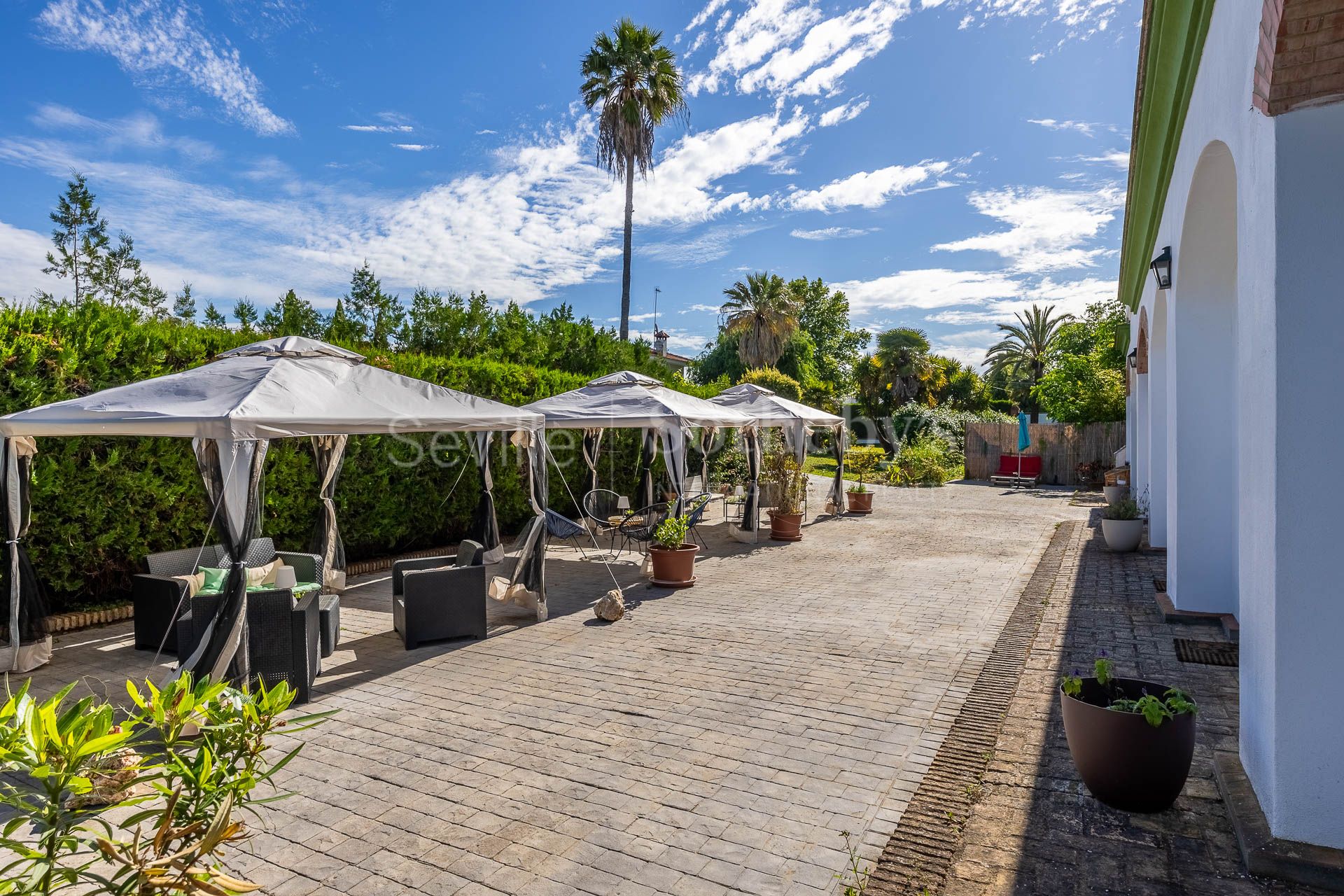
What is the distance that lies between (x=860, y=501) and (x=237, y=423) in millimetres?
13235

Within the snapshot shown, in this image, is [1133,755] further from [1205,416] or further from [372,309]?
[372,309]

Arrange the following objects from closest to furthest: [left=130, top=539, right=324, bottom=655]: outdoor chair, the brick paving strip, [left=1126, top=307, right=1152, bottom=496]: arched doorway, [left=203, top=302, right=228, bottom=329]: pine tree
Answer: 1. the brick paving strip
2. [left=130, top=539, right=324, bottom=655]: outdoor chair
3. [left=1126, top=307, right=1152, bottom=496]: arched doorway
4. [left=203, top=302, right=228, bottom=329]: pine tree

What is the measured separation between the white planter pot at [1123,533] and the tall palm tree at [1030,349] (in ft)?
90.5

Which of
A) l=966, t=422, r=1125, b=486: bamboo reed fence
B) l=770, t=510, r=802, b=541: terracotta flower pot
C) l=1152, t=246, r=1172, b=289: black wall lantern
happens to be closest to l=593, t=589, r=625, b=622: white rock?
l=770, t=510, r=802, b=541: terracotta flower pot

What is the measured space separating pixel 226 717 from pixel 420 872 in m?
1.52

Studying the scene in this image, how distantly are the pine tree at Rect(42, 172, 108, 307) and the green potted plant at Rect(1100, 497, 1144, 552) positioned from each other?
27.7m

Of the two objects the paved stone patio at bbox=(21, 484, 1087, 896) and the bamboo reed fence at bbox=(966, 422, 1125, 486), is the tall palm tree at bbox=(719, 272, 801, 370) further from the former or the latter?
the paved stone patio at bbox=(21, 484, 1087, 896)

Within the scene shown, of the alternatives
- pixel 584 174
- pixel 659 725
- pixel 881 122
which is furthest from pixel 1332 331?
pixel 584 174

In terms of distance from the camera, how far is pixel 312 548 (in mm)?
8492

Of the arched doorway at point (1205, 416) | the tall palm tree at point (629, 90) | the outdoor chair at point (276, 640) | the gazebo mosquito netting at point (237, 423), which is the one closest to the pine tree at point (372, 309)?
the gazebo mosquito netting at point (237, 423)

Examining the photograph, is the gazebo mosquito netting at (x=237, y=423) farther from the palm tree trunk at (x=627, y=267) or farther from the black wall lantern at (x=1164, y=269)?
the palm tree trunk at (x=627, y=267)

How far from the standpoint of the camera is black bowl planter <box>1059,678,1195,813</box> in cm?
333

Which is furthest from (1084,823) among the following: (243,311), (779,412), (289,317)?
→ (289,317)

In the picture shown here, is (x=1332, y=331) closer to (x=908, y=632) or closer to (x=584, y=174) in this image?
(x=908, y=632)
